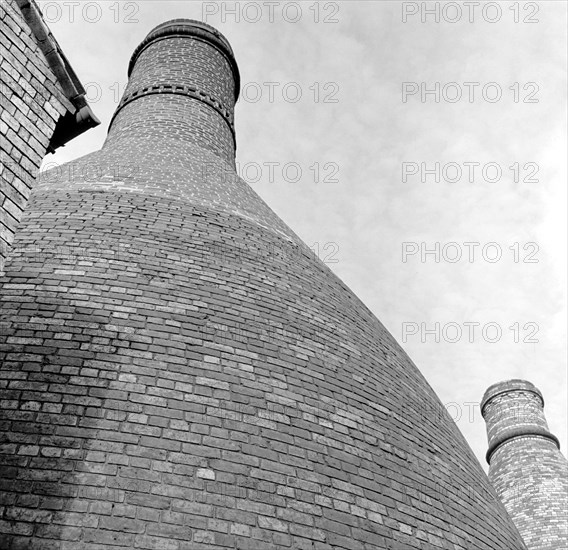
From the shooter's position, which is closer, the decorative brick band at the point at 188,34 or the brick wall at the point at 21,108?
the brick wall at the point at 21,108

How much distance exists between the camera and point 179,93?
10156 mm

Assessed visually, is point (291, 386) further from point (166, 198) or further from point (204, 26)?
point (204, 26)

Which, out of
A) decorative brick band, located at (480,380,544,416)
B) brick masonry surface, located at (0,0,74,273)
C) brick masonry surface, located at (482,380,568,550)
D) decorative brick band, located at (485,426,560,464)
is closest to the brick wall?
brick masonry surface, located at (0,0,74,273)

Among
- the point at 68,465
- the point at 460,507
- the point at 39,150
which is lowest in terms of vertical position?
the point at 68,465

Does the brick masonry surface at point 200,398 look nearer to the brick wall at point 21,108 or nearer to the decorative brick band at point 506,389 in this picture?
the brick wall at point 21,108

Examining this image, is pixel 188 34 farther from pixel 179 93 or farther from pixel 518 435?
pixel 518 435

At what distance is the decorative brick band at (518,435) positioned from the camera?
1578 centimetres

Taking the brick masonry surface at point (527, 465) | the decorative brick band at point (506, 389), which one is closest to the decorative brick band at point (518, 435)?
the brick masonry surface at point (527, 465)

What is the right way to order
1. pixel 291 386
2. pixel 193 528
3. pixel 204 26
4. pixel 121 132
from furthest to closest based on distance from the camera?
1. pixel 204 26
2. pixel 121 132
3. pixel 291 386
4. pixel 193 528

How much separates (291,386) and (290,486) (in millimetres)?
916

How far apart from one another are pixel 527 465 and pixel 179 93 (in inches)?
441

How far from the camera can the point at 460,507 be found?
5270 millimetres

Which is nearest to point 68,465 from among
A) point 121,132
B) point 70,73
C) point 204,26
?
point 70,73

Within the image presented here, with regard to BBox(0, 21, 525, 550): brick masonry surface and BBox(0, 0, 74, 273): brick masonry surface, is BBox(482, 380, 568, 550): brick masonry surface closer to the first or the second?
BBox(0, 21, 525, 550): brick masonry surface
